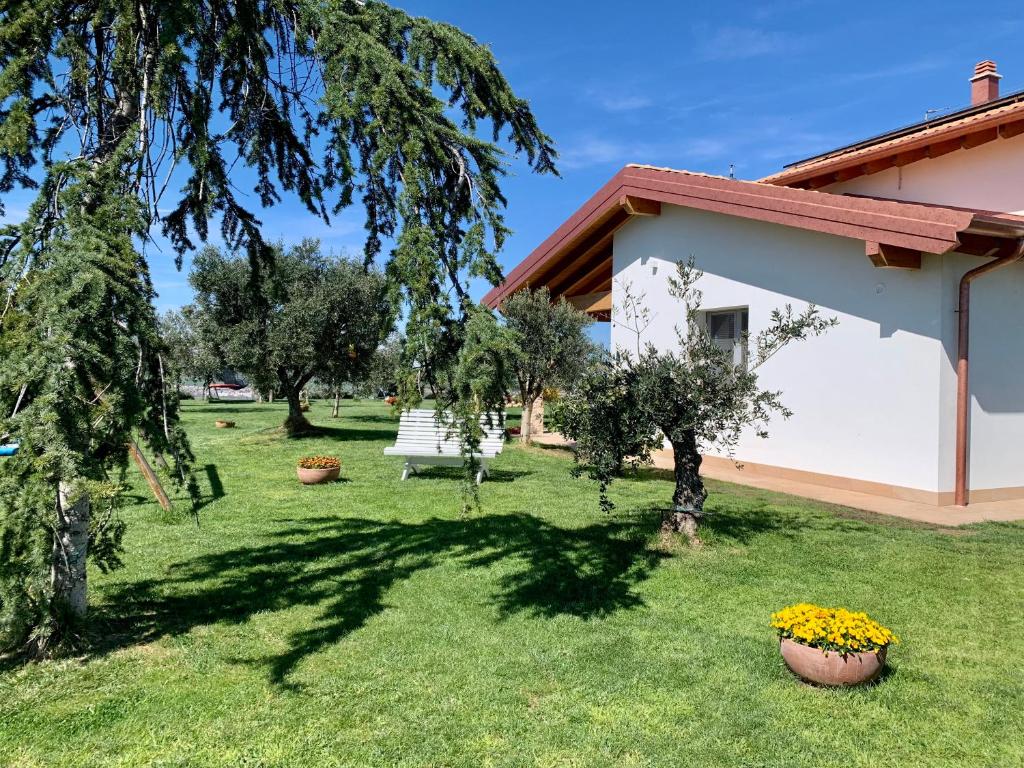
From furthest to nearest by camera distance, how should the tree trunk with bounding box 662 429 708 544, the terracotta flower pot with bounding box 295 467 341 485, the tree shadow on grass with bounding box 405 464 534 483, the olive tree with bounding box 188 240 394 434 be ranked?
the olive tree with bounding box 188 240 394 434 < the tree shadow on grass with bounding box 405 464 534 483 < the terracotta flower pot with bounding box 295 467 341 485 < the tree trunk with bounding box 662 429 708 544

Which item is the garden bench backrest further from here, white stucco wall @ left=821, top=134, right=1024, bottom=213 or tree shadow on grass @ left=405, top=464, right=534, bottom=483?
white stucco wall @ left=821, top=134, right=1024, bottom=213

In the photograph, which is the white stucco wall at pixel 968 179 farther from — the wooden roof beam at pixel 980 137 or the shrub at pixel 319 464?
the shrub at pixel 319 464

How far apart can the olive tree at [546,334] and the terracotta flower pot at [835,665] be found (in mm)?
10046

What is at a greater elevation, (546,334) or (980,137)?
(980,137)

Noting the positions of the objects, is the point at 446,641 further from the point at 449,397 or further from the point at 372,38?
the point at 372,38

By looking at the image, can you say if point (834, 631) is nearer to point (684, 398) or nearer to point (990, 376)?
point (684, 398)

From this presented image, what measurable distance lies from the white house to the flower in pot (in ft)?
15.8

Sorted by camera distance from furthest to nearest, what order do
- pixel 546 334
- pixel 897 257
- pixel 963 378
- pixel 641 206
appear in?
pixel 546 334 → pixel 641 206 → pixel 897 257 → pixel 963 378

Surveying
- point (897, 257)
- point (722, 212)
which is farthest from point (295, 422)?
point (897, 257)

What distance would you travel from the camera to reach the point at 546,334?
13898 millimetres

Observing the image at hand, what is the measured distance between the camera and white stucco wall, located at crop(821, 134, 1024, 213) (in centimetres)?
1039

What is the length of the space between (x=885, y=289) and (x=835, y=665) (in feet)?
22.2

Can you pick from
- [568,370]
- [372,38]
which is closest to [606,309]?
[568,370]

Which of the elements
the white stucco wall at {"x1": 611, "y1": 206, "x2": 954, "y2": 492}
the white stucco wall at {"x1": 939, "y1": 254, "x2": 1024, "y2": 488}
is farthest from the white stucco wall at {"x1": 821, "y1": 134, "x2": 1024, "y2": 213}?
the white stucco wall at {"x1": 611, "y1": 206, "x2": 954, "y2": 492}
